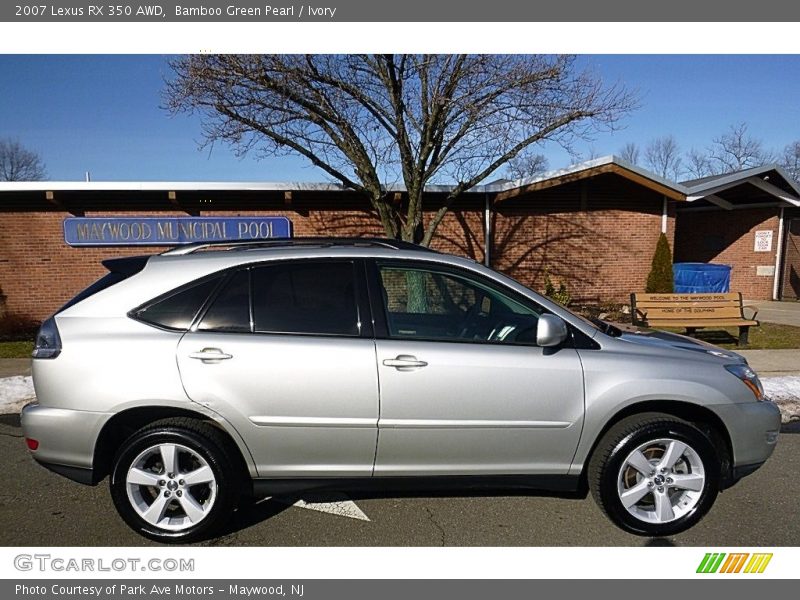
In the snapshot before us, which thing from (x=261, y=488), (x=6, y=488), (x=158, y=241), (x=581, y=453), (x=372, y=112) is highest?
(x=372, y=112)

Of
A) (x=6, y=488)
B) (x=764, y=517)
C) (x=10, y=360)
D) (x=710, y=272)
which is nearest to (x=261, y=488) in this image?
(x=6, y=488)

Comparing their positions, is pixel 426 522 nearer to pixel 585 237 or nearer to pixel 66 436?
pixel 66 436

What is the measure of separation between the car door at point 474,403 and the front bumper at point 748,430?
0.95 meters

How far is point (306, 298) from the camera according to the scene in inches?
112

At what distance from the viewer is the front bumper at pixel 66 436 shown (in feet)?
8.78

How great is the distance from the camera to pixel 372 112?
859 centimetres

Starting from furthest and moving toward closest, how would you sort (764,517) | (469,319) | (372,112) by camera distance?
(372,112)
(469,319)
(764,517)

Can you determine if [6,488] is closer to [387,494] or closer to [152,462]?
[152,462]

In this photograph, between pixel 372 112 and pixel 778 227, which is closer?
pixel 372 112

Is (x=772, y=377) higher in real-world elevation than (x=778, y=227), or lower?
lower

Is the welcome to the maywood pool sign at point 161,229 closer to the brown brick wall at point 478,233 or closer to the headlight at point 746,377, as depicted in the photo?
the brown brick wall at point 478,233

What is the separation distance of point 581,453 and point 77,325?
3.09 metres

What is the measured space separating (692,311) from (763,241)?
26.3 ft

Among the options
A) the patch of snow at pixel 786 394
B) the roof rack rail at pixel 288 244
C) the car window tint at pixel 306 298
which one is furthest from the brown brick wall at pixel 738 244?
the car window tint at pixel 306 298
